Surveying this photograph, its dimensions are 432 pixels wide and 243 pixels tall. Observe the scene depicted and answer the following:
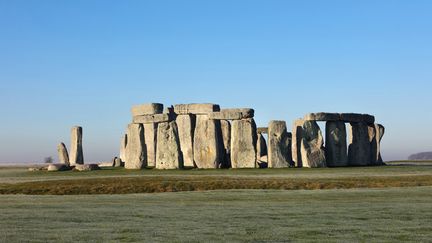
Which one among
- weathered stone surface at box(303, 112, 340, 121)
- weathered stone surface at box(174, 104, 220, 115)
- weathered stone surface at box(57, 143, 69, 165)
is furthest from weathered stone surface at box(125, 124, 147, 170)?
weathered stone surface at box(303, 112, 340, 121)

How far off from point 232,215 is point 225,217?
1.76 ft

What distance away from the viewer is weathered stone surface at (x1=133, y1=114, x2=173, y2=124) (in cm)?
4447

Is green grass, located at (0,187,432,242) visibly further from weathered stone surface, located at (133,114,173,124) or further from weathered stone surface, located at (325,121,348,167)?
weathered stone surface, located at (133,114,173,124)

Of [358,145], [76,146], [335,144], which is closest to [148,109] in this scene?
[76,146]

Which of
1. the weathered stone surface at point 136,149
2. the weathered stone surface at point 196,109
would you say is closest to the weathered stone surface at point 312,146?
the weathered stone surface at point 196,109

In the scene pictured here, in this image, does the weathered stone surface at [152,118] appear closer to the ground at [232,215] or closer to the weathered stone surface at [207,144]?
the weathered stone surface at [207,144]

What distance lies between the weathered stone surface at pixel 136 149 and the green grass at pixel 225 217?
2011 centimetres

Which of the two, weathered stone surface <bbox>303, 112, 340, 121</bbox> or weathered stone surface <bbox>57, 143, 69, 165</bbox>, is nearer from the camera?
weathered stone surface <bbox>303, 112, 340, 121</bbox>

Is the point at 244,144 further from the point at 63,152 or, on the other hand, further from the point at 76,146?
the point at 63,152

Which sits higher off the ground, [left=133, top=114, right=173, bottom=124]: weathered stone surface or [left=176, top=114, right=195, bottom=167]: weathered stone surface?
[left=133, top=114, right=173, bottom=124]: weathered stone surface

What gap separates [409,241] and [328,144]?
31293 millimetres

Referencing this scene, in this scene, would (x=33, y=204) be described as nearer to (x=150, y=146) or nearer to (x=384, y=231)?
(x=384, y=231)

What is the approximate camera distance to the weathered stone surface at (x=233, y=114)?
139ft

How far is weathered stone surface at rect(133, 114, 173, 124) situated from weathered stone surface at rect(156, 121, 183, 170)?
4.59 feet
